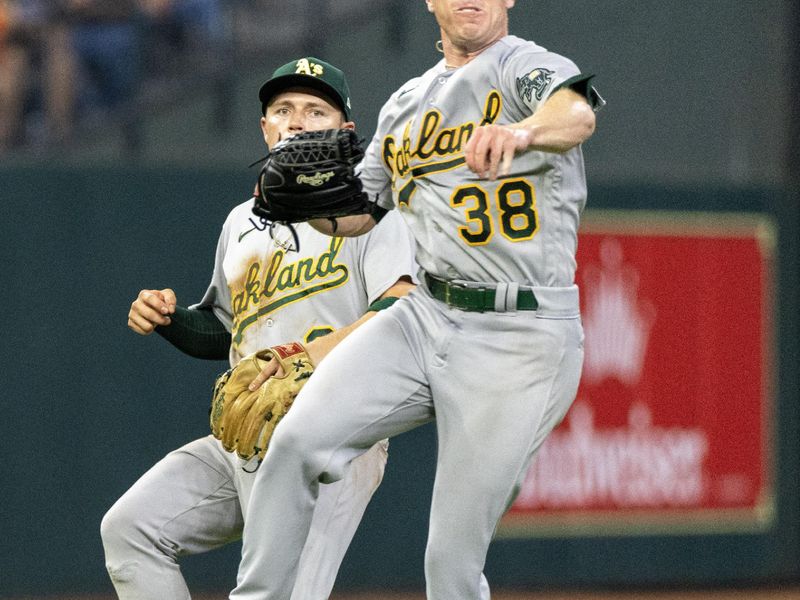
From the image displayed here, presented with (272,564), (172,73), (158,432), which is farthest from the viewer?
(172,73)

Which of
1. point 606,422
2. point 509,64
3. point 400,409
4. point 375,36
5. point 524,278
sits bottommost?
point 606,422

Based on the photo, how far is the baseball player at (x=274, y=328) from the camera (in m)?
3.75

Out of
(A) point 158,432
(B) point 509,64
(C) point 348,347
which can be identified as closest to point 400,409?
(C) point 348,347

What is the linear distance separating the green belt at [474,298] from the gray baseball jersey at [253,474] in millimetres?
388

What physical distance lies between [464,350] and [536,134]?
0.61 metres

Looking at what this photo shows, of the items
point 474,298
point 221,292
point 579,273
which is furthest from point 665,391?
point 474,298

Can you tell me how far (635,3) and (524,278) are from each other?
4951 mm

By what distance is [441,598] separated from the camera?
11.1ft

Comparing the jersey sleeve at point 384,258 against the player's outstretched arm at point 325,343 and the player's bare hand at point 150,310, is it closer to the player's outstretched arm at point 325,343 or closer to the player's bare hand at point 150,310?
the player's outstretched arm at point 325,343

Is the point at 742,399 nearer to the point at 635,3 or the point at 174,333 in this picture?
the point at 635,3

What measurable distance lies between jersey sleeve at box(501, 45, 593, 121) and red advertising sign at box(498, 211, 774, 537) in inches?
156

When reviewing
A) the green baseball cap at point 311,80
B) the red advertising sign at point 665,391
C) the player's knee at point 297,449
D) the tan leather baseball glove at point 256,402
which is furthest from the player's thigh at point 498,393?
the red advertising sign at point 665,391

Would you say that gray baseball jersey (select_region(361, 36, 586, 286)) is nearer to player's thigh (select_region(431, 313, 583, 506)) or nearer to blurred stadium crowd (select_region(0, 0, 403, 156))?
player's thigh (select_region(431, 313, 583, 506))

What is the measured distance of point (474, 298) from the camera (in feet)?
11.3
